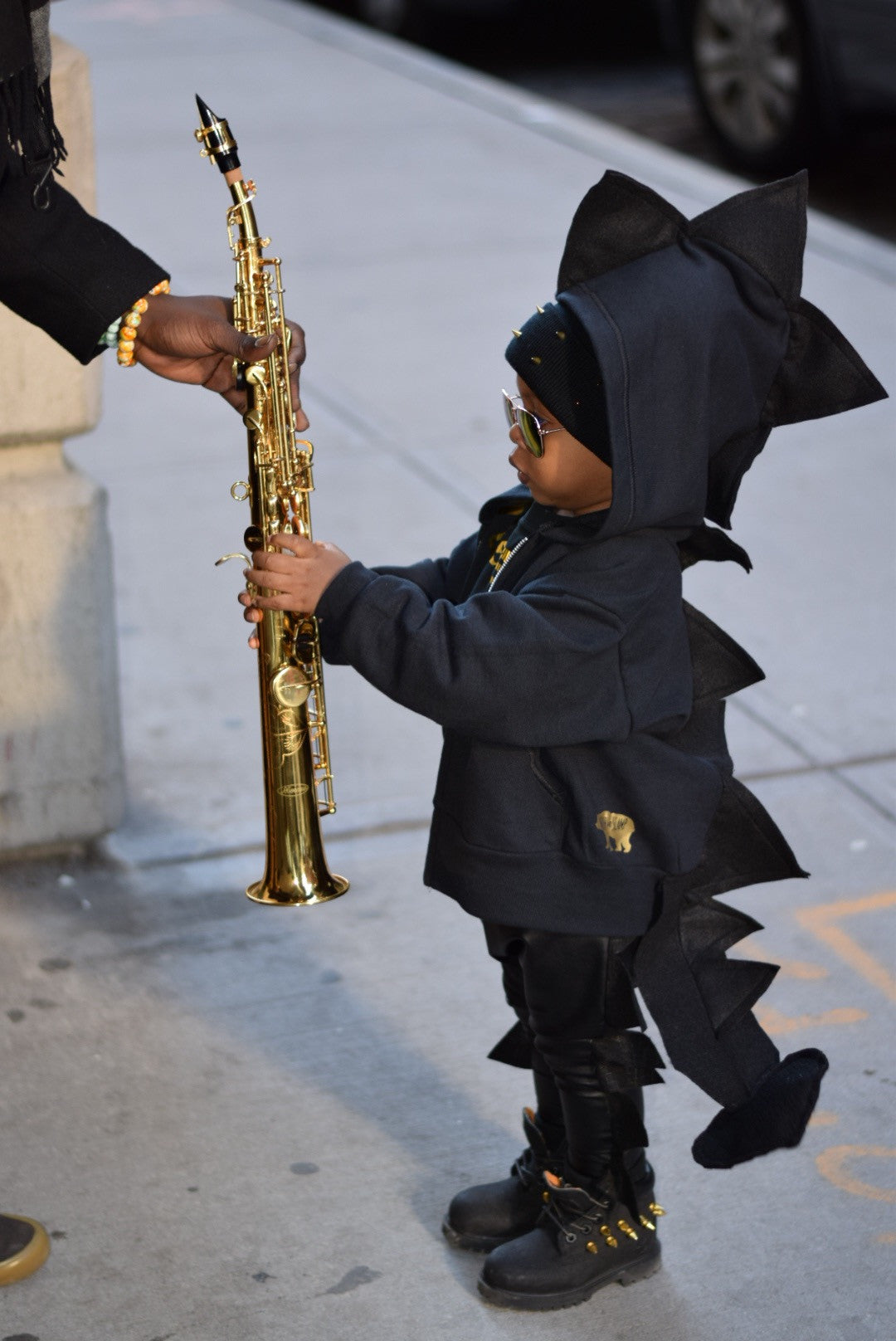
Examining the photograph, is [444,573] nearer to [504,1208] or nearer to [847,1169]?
[504,1208]

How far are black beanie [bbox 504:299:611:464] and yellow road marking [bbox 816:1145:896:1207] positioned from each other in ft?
4.29

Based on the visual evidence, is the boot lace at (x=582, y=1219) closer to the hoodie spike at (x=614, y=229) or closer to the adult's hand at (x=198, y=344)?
the adult's hand at (x=198, y=344)

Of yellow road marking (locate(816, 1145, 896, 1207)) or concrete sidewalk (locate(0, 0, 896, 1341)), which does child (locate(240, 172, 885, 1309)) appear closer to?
concrete sidewalk (locate(0, 0, 896, 1341))

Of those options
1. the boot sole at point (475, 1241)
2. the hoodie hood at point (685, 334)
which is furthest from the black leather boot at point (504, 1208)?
the hoodie hood at point (685, 334)

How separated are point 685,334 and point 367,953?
5.55ft

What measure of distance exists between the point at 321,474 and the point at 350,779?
1.73m

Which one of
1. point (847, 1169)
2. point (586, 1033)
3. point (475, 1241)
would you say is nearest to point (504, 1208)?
point (475, 1241)

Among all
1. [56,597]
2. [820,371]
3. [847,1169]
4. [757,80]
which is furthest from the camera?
[757,80]

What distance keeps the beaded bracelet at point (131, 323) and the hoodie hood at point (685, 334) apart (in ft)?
2.19

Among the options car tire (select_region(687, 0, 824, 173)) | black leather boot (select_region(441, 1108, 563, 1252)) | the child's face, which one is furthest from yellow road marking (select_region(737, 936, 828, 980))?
car tire (select_region(687, 0, 824, 173))

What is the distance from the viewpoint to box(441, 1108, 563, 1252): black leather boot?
114 inches

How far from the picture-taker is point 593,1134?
109 inches

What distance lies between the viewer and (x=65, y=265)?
2840 millimetres

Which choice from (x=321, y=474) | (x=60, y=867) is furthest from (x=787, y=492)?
(x=60, y=867)
